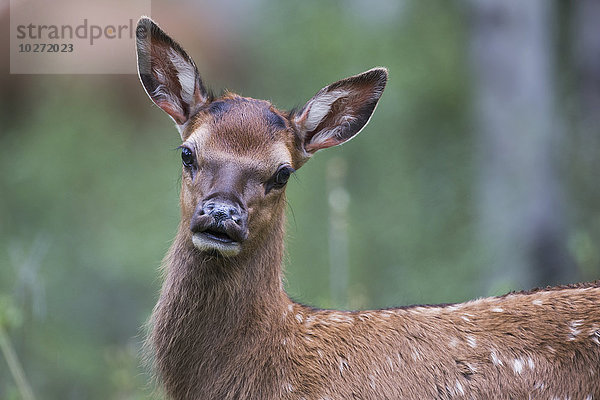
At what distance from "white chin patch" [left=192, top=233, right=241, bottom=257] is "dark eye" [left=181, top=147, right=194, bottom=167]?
57cm

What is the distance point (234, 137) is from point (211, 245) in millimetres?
774

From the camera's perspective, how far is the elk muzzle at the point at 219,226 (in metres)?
5.06

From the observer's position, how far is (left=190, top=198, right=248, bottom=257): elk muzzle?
5.06 meters

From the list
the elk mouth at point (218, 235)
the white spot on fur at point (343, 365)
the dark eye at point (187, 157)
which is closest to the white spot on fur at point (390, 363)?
the white spot on fur at point (343, 365)

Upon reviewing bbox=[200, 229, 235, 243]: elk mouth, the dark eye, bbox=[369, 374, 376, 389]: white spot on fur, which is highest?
the dark eye

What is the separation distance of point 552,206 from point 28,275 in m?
7.31

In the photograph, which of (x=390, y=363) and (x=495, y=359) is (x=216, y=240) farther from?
(x=495, y=359)

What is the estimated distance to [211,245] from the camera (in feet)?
16.8

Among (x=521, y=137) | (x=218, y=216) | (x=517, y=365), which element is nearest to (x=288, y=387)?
(x=218, y=216)

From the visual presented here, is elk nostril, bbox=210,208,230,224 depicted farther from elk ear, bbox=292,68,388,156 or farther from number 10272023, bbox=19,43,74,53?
number 10272023, bbox=19,43,74,53

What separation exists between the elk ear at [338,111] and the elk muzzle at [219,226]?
1.10 m

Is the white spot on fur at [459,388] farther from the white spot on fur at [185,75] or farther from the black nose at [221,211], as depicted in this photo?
the white spot on fur at [185,75]

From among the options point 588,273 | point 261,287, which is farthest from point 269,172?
point 588,273

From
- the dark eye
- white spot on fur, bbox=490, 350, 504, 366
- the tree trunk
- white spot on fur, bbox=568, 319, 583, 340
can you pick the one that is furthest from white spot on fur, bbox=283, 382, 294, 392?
the tree trunk
